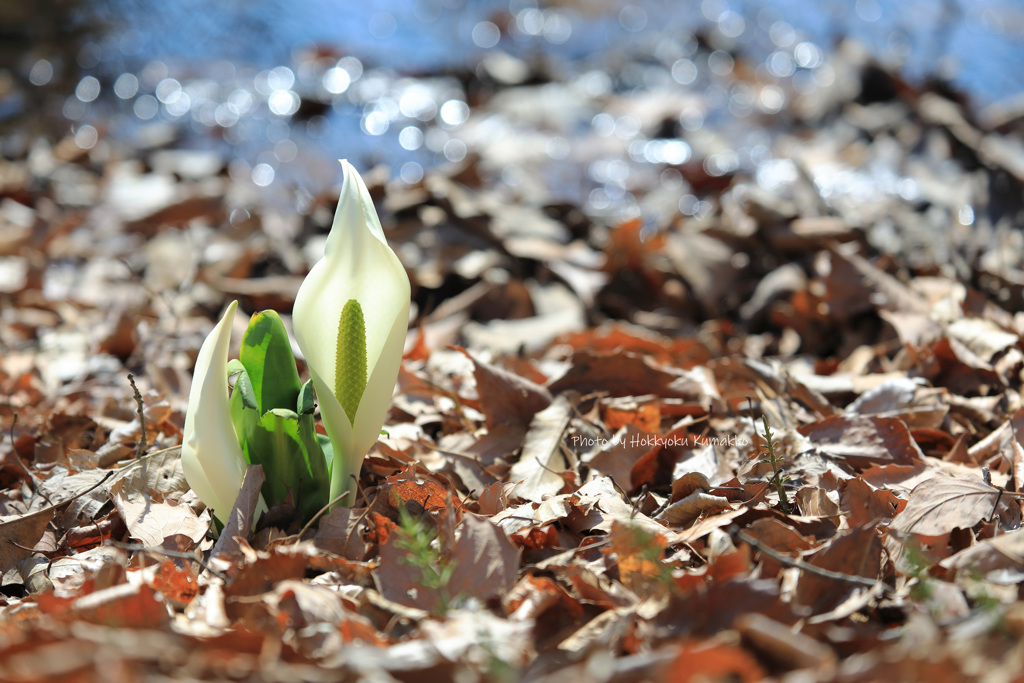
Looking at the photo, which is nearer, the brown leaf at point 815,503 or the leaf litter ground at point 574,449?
the leaf litter ground at point 574,449

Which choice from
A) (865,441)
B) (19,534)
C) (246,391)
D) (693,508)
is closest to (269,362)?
(246,391)

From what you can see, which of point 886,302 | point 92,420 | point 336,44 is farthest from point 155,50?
point 886,302

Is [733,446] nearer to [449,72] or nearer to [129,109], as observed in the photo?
[449,72]

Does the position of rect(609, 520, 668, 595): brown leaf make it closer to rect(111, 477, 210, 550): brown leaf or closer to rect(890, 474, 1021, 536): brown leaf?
rect(890, 474, 1021, 536): brown leaf

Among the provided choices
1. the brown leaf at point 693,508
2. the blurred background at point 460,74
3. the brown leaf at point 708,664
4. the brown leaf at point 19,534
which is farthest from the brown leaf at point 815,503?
the blurred background at point 460,74

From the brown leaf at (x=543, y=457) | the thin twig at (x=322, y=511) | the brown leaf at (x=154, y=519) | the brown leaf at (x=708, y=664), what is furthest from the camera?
the brown leaf at (x=543, y=457)

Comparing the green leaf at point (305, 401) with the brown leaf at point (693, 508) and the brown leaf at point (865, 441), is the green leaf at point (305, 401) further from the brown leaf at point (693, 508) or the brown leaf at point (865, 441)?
the brown leaf at point (865, 441)
